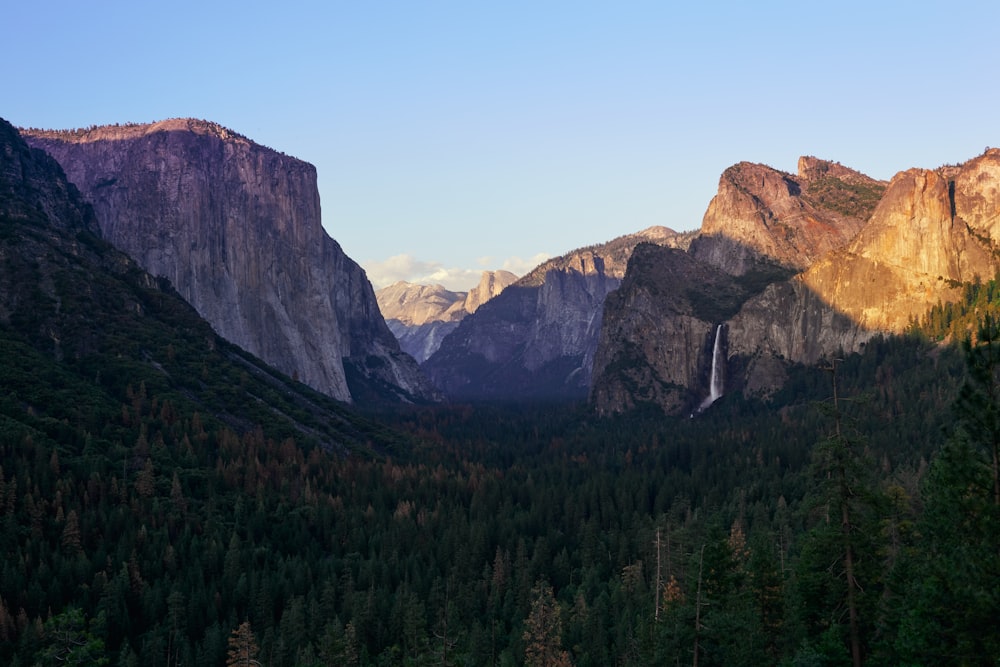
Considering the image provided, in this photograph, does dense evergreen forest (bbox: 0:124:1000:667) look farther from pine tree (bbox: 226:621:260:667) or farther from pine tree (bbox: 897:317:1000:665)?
pine tree (bbox: 226:621:260:667)

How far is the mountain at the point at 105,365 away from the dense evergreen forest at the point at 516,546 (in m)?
1.52

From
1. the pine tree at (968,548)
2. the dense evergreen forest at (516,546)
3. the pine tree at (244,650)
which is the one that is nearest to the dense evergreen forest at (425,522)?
the pine tree at (968,548)

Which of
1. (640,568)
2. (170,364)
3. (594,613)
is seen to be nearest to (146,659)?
(594,613)

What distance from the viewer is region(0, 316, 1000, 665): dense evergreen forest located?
142ft

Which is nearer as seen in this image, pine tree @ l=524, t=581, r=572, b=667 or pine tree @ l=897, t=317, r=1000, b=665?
pine tree @ l=897, t=317, r=1000, b=665

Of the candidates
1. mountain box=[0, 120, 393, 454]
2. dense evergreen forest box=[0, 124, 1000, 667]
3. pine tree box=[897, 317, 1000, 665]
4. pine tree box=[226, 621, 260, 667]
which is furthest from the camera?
mountain box=[0, 120, 393, 454]

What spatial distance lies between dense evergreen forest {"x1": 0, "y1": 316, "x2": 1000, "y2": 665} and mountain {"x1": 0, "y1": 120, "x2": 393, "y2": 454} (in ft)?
4.99

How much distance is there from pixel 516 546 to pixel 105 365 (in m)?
80.4

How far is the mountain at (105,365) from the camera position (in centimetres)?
13488

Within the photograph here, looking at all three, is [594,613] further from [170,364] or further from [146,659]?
[170,364]

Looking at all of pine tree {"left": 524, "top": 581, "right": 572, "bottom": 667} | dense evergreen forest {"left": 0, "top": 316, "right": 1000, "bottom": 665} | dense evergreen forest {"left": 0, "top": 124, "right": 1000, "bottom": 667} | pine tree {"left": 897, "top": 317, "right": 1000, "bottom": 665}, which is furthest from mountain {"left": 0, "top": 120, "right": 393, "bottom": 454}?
pine tree {"left": 897, "top": 317, "right": 1000, "bottom": 665}

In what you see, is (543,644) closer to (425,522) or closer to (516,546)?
(516,546)

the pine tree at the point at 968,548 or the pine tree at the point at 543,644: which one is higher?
the pine tree at the point at 968,548

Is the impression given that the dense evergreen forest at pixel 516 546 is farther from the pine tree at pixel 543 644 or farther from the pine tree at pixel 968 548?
the pine tree at pixel 543 644
